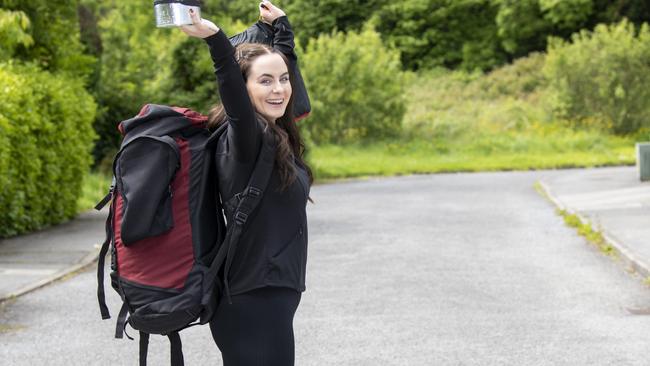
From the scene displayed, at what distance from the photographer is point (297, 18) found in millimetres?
55469

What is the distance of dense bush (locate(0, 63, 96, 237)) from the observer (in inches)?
511

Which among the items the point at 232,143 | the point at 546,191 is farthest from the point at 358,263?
the point at 546,191

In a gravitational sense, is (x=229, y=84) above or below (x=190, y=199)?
above

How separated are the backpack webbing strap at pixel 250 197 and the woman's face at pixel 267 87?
154 mm

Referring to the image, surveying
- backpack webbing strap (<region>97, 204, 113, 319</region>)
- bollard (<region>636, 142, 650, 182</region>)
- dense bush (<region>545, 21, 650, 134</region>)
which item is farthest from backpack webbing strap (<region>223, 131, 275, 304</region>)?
dense bush (<region>545, 21, 650, 134</region>)

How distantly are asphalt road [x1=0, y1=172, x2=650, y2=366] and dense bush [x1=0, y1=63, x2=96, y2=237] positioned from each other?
2864 millimetres

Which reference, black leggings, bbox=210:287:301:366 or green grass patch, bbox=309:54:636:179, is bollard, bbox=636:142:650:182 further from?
black leggings, bbox=210:287:301:366

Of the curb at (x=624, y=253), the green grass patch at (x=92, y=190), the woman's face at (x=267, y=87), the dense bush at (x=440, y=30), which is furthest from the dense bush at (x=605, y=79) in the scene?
the woman's face at (x=267, y=87)

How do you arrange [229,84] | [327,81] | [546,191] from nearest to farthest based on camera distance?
[229,84] < [546,191] < [327,81]

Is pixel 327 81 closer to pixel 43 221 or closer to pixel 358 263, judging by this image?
pixel 43 221

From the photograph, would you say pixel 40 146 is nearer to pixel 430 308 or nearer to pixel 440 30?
pixel 430 308

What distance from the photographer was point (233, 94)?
3.44m

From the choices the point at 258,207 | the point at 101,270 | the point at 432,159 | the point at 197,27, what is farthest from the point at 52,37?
the point at 432,159

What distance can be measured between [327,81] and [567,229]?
18.2m
